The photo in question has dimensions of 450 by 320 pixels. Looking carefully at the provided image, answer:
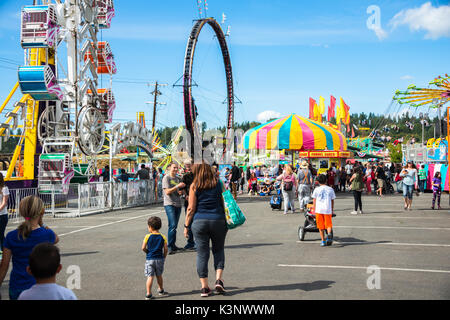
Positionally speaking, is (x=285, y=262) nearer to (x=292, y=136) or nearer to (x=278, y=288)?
(x=278, y=288)

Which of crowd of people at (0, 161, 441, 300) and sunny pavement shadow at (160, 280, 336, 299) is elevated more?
crowd of people at (0, 161, 441, 300)

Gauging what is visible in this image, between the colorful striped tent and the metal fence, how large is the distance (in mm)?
6862

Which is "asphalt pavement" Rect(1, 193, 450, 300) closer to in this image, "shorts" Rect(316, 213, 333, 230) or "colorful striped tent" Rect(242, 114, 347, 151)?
"shorts" Rect(316, 213, 333, 230)

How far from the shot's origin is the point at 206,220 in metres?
5.84

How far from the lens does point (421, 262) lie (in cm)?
768


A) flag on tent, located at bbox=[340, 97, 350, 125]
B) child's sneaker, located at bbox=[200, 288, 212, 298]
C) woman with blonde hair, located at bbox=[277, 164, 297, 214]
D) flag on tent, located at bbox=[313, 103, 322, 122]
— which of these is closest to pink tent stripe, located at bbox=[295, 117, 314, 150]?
woman with blonde hair, located at bbox=[277, 164, 297, 214]

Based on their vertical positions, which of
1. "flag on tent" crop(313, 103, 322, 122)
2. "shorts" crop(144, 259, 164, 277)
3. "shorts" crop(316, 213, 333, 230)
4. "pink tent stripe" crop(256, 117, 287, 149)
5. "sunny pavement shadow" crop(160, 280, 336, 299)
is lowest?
"sunny pavement shadow" crop(160, 280, 336, 299)

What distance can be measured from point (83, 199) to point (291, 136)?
1081cm

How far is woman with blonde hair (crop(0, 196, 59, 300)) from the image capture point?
401 centimetres
